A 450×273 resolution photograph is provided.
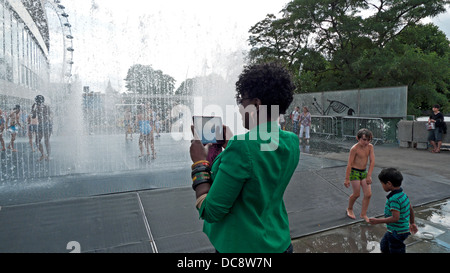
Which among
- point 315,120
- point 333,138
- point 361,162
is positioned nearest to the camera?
point 361,162

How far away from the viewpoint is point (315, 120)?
600 inches

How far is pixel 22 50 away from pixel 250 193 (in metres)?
23.4

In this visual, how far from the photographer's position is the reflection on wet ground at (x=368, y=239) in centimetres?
317

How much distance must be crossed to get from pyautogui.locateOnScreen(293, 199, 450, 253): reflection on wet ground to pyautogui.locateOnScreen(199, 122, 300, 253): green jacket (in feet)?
6.78

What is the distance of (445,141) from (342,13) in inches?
452

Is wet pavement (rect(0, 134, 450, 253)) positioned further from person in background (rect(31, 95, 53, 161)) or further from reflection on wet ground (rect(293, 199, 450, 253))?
person in background (rect(31, 95, 53, 161))

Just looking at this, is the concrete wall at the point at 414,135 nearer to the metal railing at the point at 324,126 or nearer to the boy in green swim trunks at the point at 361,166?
the metal railing at the point at 324,126

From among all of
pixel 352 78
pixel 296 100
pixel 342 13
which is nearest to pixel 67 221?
pixel 296 100

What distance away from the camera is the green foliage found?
50.2 ft

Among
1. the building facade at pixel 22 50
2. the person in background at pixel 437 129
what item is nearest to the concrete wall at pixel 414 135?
the person in background at pixel 437 129

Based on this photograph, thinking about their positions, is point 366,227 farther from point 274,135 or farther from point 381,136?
point 381,136

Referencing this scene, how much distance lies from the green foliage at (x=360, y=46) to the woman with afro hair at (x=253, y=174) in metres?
16.1

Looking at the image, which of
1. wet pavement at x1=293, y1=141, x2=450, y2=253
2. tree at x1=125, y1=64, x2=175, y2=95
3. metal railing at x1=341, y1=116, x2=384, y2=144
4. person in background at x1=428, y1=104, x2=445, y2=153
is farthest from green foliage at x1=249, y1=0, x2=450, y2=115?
wet pavement at x1=293, y1=141, x2=450, y2=253

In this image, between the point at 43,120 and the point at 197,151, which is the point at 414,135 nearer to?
the point at 197,151
